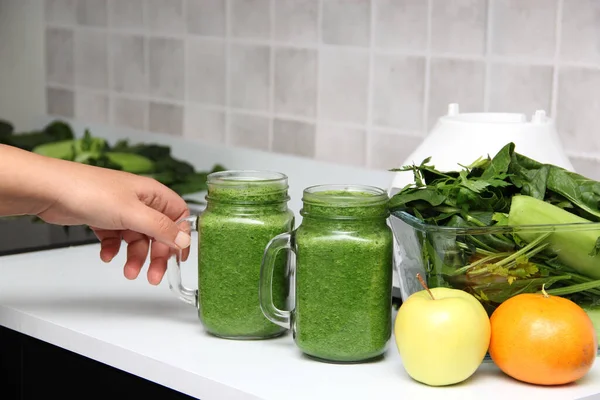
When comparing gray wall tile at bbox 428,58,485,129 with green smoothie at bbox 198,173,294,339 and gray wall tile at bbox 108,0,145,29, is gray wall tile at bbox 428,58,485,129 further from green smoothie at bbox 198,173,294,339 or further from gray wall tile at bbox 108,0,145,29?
gray wall tile at bbox 108,0,145,29

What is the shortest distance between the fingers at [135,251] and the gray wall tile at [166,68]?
3.09 feet

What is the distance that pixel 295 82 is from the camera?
1933mm

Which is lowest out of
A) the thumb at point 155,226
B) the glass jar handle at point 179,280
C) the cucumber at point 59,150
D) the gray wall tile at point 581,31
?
the glass jar handle at point 179,280

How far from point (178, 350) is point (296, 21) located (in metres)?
0.98

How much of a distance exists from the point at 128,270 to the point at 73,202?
145mm

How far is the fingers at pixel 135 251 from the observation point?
1248 mm

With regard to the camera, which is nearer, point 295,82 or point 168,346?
point 168,346

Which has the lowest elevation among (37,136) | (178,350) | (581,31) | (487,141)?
(178,350)

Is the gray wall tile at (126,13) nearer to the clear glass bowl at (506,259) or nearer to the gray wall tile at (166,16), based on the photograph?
the gray wall tile at (166,16)

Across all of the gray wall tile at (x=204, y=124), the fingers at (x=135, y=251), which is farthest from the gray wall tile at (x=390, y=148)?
the fingers at (x=135, y=251)

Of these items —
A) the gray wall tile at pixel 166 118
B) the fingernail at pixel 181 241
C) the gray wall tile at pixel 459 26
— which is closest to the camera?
the fingernail at pixel 181 241

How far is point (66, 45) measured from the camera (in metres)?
2.44

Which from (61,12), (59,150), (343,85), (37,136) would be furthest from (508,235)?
(61,12)

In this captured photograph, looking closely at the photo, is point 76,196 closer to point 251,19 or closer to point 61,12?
point 251,19
